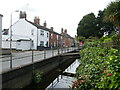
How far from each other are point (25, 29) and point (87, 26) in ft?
60.0

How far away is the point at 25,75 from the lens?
7926 mm

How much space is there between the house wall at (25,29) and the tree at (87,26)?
15.5m

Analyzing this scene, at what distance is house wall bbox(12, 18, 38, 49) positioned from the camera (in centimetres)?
4056

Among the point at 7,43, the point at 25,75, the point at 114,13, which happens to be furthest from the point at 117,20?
the point at 7,43

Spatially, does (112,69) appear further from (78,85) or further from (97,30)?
(97,30)

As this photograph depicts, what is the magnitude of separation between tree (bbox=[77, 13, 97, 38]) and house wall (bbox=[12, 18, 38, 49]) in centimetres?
1546

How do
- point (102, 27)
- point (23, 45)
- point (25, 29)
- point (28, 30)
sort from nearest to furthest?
point (23, 45), point (28, 30), point (25, 29), point (102, 27)

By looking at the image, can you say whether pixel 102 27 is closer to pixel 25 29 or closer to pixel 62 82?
pixel 25 29

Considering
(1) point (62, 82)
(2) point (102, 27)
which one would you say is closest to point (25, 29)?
(2) point (102, 27)

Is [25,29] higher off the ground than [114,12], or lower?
higher

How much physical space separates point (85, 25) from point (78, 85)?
1810 inches

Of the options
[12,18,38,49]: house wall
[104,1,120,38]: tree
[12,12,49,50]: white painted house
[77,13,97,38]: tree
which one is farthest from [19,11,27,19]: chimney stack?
[104,1,120,38]: tree

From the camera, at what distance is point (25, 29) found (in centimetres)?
4125

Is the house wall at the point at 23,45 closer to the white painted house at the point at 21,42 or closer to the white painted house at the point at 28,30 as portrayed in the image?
the white painted house at the point at 21,42
